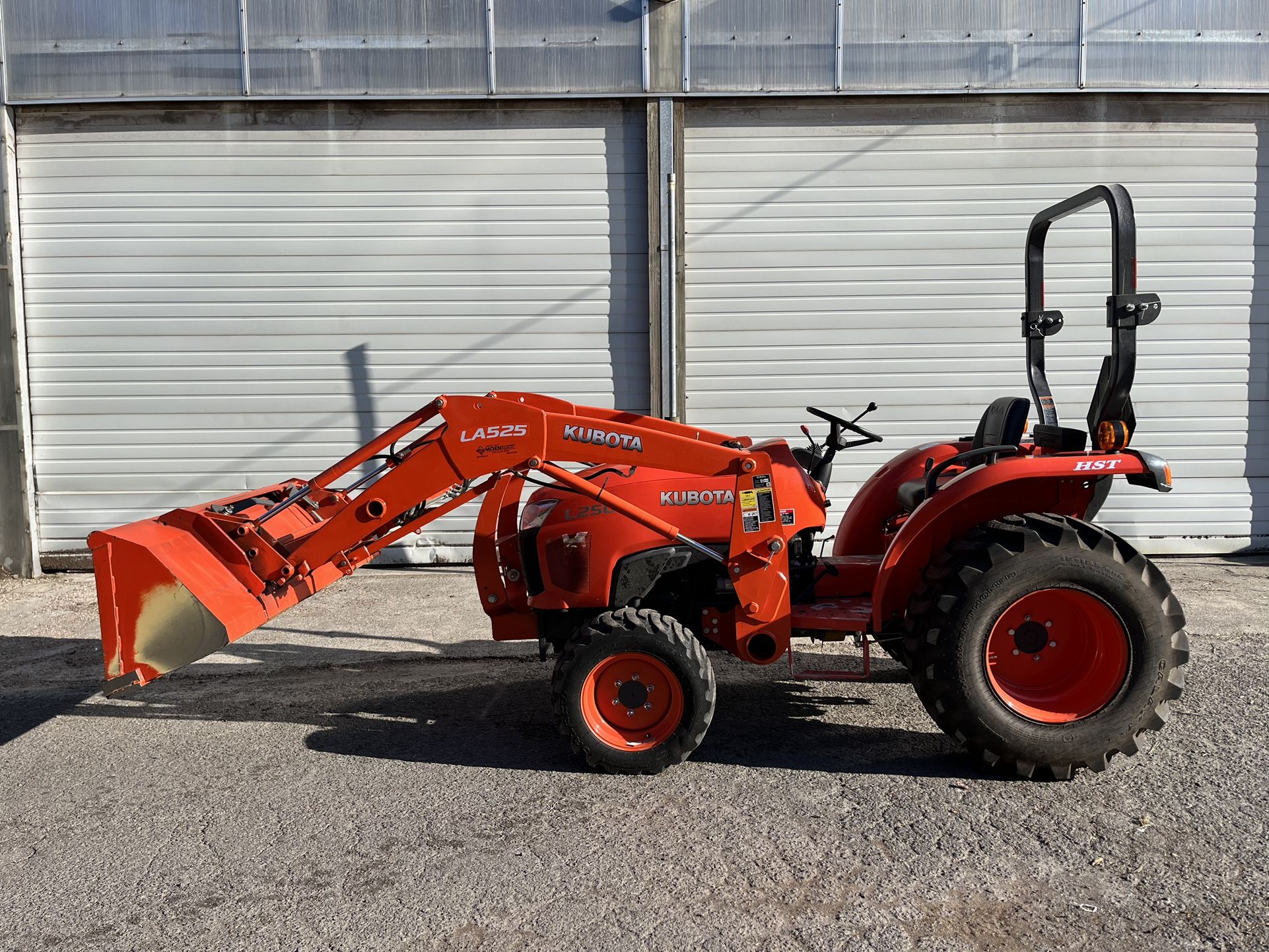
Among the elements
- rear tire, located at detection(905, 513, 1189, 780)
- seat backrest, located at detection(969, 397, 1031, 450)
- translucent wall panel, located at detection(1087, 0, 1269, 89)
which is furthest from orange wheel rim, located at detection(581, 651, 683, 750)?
translucent wall panel, located at detection(1087, 0, 1269, 89)

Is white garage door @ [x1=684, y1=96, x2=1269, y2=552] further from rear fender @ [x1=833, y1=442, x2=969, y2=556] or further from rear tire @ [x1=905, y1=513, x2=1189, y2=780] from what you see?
rear tire @ [x1=905, y1=513, x2=1189, y2=780]

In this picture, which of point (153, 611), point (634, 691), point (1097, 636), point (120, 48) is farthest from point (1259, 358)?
point (120, 48)

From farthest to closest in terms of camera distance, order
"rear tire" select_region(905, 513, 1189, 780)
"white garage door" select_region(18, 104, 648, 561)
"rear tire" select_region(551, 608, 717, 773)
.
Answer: "white garage door" select_region(18, 104, 648, 561) < "rear tire" select_region(551, 608, 717, 773) < "rear tire" select_region(905, 513, 1189, 780)

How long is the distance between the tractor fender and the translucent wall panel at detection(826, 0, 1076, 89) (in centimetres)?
484

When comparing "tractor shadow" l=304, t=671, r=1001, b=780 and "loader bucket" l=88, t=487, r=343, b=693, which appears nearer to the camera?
"loader bucket" l=88, t=487, r=343, b=693

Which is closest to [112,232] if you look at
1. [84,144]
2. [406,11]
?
[84,144]

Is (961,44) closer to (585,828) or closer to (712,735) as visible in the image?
(712,735)

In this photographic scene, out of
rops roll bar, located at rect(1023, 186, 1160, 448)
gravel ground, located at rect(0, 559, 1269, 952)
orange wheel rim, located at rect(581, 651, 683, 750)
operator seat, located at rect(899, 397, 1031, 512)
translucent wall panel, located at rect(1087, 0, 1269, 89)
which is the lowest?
gravel ground, located at rect(0, 559, 1269, 952)

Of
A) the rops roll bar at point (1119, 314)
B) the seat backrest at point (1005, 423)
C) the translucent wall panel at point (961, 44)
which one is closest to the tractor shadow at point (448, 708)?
the seat backrest at point (1005, 423)

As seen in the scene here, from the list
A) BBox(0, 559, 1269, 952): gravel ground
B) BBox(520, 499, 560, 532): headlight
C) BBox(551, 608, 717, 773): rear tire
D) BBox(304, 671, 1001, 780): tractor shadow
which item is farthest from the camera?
BBox(520, 499, 560, 532): headlight

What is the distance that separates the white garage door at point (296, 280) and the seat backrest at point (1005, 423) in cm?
391

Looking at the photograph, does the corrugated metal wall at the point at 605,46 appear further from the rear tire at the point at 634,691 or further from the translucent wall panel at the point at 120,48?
the rear tire at the point at 634,691

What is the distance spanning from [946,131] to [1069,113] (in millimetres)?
959

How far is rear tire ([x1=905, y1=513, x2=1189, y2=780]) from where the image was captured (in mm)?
3717
